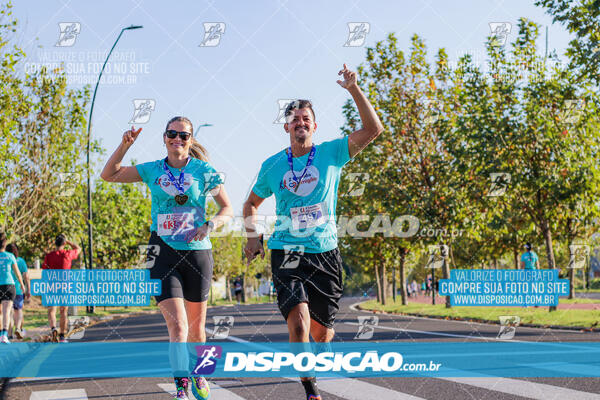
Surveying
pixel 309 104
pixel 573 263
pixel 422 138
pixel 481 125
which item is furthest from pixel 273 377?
pixel 422 138

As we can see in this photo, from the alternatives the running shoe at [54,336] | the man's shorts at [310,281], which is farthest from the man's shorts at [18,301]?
the man's shorts at [310,281]

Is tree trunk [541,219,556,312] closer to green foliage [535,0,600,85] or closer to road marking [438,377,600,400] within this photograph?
green foliage [535,0,600,85]

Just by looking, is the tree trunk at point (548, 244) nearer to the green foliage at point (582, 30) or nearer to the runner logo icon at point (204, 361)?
the green foliage at point (582, 30)

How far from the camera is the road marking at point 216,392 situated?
247 inches

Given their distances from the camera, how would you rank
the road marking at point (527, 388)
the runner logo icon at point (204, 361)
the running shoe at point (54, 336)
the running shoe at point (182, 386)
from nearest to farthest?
1. the running shoe at point (182, 386)
2. the runner logo icon at point (204, 361)
3. the road marking at point (527, 388)
4. the running shoe at point (54, 336)

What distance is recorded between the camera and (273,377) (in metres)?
7.58

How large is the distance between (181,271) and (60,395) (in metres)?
2.33

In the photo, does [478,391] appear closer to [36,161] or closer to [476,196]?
[476,196]

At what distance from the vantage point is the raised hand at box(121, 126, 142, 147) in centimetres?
516

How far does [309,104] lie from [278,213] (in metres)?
0.79

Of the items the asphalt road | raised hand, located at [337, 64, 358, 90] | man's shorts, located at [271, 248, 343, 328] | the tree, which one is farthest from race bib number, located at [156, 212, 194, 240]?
the tree

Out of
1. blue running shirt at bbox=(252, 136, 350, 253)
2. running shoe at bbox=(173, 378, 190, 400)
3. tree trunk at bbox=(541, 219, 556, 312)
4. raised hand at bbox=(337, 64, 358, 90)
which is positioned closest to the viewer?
raised hand at bbox=(337, 64, 358, 90)

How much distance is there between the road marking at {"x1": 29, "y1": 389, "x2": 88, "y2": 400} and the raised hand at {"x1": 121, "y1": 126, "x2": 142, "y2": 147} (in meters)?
2.63

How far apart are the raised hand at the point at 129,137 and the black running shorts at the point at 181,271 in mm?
727
